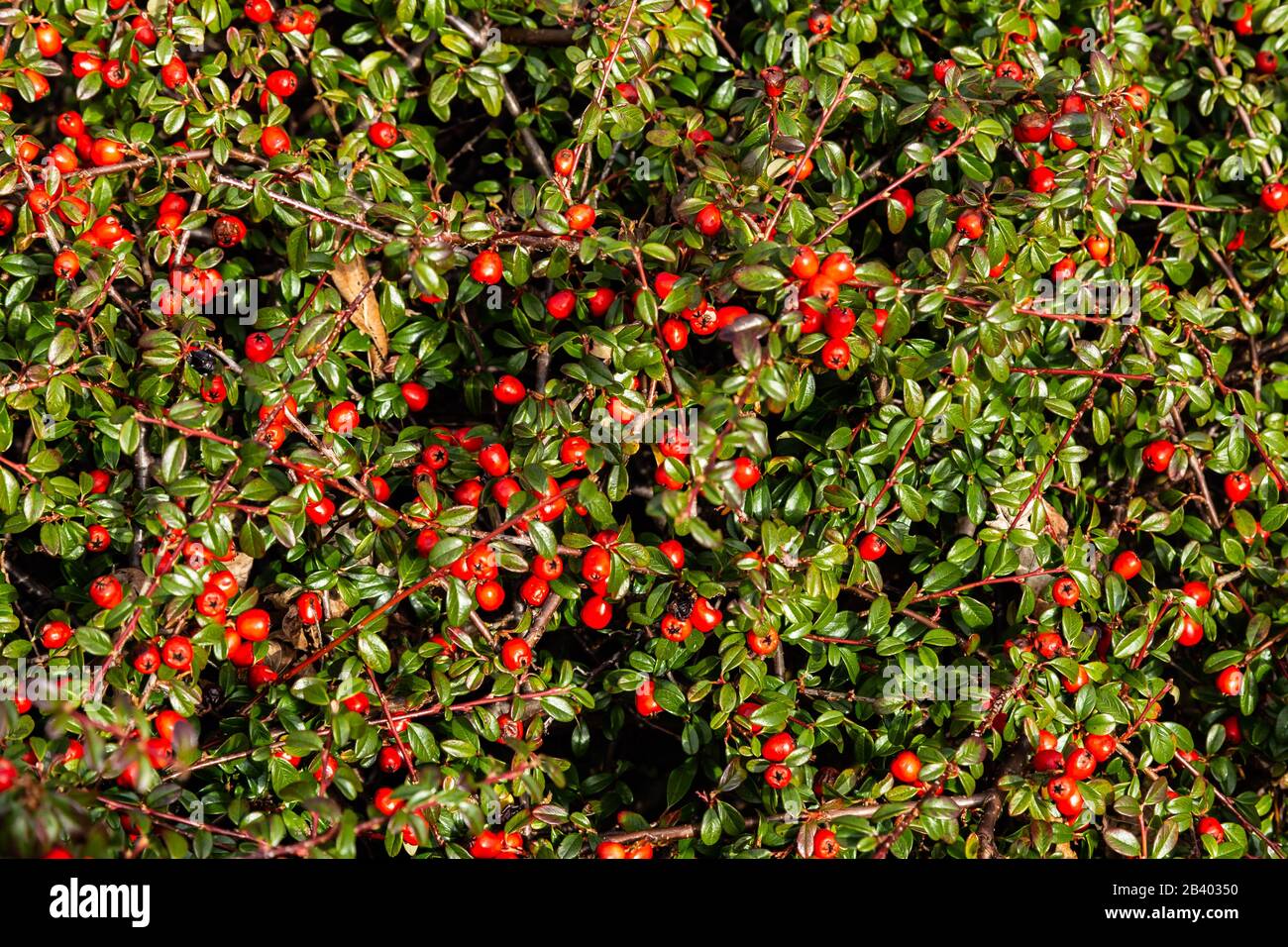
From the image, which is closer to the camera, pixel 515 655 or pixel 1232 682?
pixel 515 655

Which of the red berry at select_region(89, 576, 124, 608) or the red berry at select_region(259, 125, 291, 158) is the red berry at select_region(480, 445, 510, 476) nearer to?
the red berry at select_region(89, 576, 124, 608)

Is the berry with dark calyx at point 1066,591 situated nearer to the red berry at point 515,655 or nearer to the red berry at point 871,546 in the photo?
the red berry at point 871,546

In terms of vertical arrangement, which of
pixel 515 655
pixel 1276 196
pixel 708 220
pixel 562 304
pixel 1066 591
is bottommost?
pixel 515 655

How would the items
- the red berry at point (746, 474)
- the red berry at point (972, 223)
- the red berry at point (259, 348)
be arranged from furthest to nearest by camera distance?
the red berry at point (972, 223) → the red berry at point (259, 348) → the red berry at point (746, 474)

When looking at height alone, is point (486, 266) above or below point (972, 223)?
below

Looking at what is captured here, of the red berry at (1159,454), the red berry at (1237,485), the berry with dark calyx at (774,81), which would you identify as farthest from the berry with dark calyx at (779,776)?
the berry with dark calyx at (774,81)

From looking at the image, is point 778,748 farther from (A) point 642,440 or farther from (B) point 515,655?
(A) point 642,440

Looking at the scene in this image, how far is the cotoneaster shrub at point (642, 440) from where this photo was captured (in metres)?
2.72

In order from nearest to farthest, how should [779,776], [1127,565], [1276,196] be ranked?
[779,776] → [1127,565] → [1276,196]

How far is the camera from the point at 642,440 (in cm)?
293

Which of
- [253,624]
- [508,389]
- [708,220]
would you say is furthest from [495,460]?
[708,220]

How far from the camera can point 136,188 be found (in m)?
3.12
